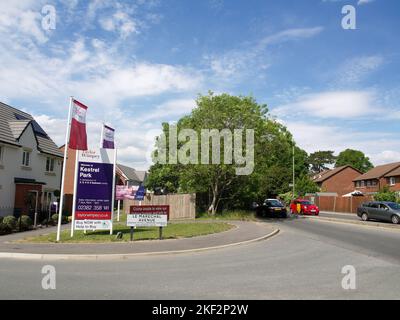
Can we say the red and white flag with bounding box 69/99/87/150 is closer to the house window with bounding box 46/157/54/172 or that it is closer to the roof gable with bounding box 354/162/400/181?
the house window with bounding box 46/157/54/172

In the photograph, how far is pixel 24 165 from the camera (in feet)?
94.6

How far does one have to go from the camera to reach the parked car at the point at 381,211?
26203 mm

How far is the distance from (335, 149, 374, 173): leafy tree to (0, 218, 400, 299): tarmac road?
98726mm

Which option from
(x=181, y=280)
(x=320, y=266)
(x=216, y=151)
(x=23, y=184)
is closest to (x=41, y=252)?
(x=181, y=280)

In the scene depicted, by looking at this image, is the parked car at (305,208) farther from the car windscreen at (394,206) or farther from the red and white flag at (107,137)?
the red and white flag at (107,137)

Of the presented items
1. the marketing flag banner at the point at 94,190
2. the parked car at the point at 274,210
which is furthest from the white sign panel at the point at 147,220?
the parked car at the point at 274,210

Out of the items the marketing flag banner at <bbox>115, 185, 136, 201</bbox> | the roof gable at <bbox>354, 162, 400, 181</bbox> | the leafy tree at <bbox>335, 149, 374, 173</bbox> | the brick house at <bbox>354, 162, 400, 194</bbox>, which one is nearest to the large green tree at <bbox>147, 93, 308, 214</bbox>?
the marketing flag banner at <bbox>115, 185, 136, 201</bbox>

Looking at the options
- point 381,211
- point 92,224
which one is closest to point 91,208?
point 92,224

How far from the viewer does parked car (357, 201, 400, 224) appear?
26.2 m

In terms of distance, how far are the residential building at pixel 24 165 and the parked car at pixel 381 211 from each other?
2408 cm

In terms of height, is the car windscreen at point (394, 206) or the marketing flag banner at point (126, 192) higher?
the marketing flag banner at point (126, 192)
